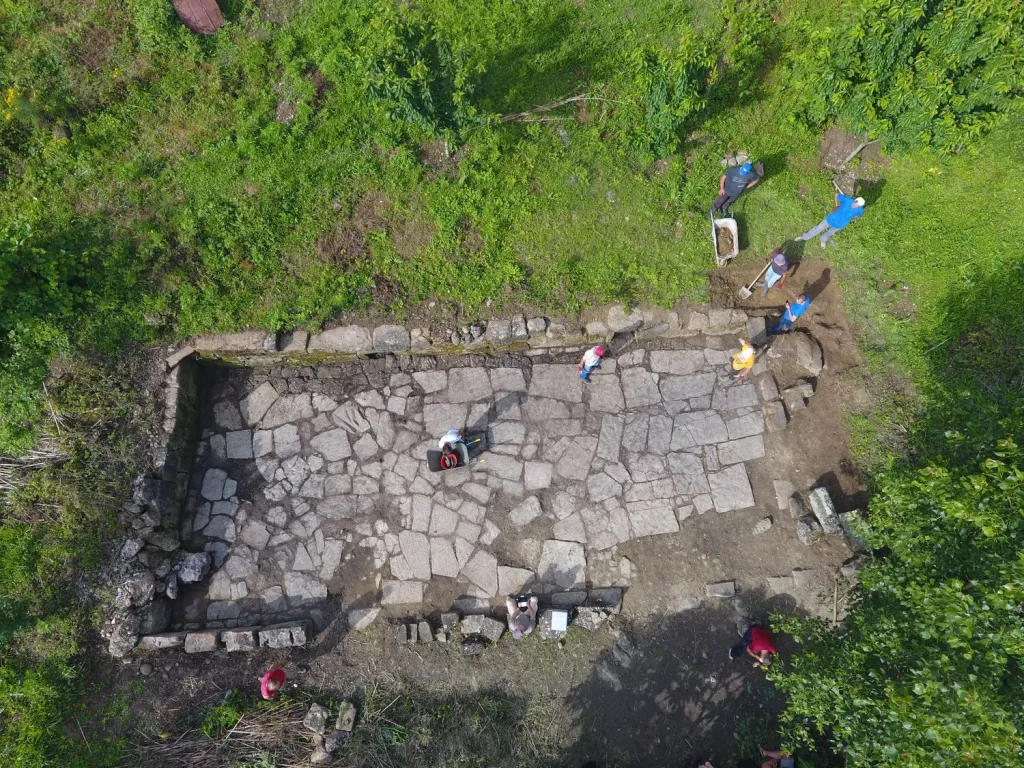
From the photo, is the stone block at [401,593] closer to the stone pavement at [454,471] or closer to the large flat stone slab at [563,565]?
the stone pavement at [454,471]

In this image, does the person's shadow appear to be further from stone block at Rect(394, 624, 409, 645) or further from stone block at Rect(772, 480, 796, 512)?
stone block at Rect(394, 624, 409, 645)

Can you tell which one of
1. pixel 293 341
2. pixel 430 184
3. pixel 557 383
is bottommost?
pixel 557 383

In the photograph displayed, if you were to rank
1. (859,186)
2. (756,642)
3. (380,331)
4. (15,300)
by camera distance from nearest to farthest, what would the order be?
(756,642)
(15,300)
(380,331)
(859,186)

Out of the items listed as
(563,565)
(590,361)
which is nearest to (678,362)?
(590,361)

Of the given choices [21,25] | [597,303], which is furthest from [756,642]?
[21,25]

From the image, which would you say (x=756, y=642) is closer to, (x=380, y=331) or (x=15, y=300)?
(x=380, y=331)

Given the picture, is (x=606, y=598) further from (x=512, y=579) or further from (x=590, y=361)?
(x=590, y=361)
